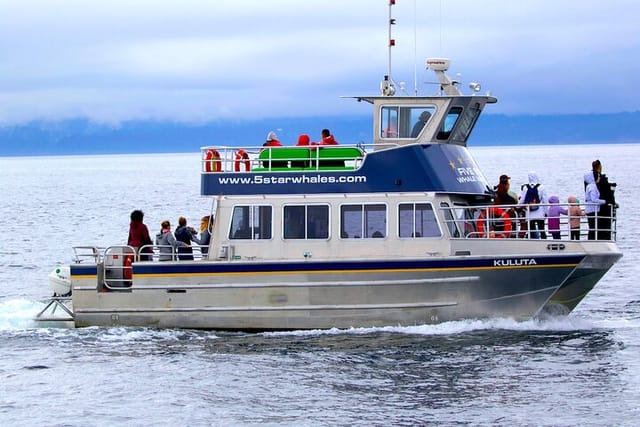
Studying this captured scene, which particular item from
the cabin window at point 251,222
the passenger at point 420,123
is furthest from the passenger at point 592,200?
the cabin window at point 251,222

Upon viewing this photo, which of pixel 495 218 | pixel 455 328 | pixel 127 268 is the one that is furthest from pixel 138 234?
pixel 495 218

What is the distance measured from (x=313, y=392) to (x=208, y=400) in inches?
62.8

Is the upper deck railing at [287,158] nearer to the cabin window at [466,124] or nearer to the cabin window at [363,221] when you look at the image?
the cabin window at [363,221]

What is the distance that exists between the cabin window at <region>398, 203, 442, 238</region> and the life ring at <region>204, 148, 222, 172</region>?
360 centimetres

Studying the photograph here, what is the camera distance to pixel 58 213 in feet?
229

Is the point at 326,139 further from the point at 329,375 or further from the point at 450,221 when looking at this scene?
the point at 329,375

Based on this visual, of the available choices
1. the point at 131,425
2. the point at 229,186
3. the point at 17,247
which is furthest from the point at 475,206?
the point at 17,247

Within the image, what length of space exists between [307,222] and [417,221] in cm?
201

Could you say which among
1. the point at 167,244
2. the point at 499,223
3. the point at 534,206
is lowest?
the point at 167,244

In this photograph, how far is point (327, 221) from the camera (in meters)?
20.9

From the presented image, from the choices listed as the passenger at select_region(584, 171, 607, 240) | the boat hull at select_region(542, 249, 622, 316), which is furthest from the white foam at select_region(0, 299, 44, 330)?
the passenger at select_region(584, 171, 607, 240)

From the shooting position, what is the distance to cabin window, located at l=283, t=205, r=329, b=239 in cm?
2089

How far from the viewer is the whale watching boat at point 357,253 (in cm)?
2036

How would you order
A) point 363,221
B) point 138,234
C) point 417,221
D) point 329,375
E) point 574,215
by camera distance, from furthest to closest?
point 138,234 < point 574,215 < point 363,221 < point 417,221 < point 329,375
